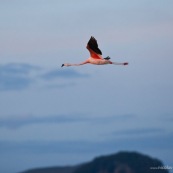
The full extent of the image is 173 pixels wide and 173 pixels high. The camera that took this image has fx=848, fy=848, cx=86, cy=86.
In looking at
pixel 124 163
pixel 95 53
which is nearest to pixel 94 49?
pixel 95 53

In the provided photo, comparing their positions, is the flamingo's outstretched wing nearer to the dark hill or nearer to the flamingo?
the flamingo

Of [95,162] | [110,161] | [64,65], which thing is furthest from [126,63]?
[110,161]

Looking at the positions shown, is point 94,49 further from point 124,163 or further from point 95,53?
point 124,163

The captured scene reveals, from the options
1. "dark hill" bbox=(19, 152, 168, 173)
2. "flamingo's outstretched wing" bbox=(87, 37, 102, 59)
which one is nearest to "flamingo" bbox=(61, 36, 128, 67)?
"flamingo's outstretched wing" bbox=(87, 37, 102, 59)

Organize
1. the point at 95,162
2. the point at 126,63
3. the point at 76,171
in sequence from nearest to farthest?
1. the point at 126,63
2. the point at 76,171
3. the point at 95,162

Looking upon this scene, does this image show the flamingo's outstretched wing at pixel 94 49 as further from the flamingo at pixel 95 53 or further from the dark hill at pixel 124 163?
the dark hill at pixel 124 163

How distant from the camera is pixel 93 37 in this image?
74.8 m

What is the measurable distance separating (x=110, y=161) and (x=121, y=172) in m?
5.95

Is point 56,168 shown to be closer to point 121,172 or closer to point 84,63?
point 84,63

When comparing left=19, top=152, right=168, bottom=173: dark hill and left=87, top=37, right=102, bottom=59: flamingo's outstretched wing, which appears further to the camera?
left=19, top=152, right=168, bottom=173: dark hill

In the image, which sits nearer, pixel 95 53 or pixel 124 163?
pixel 95 53

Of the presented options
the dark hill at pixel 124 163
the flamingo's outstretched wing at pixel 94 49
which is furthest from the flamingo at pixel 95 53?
the dark hill at pixel 124 163

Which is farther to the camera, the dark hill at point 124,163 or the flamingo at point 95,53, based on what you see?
the dark hill at point 124,163

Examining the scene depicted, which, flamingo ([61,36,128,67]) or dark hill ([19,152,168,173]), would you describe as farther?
dark hill ([19,152,168,173])
